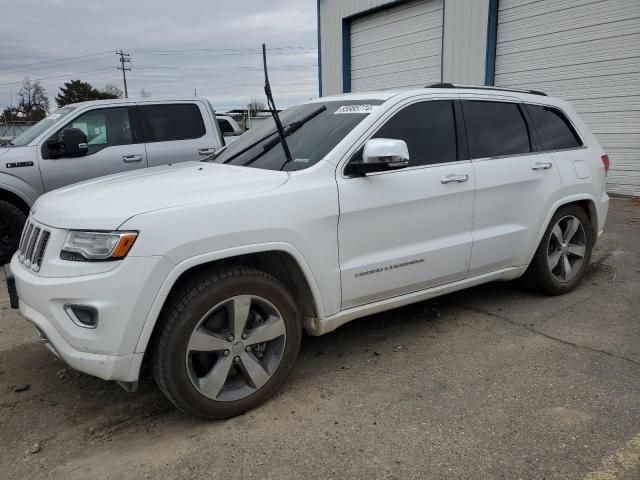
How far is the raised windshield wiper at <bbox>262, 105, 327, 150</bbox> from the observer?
3.61 m

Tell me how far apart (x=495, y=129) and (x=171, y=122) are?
4440mm

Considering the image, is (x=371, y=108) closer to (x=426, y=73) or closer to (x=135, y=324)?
(x=135, y=324)

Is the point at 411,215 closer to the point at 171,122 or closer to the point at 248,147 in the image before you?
the point at 248,147

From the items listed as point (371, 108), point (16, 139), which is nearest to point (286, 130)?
point (371, 108)

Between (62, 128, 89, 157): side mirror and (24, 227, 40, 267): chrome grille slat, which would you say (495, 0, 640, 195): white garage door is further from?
(24, 227, 40, 267): chrome grille slat

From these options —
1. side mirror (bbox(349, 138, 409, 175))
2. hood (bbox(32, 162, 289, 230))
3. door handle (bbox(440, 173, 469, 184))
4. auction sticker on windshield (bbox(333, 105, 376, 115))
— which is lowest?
door handle (bbox(440, 173, 469, 184))

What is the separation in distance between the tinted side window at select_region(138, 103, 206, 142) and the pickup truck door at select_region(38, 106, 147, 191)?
165 millimetres

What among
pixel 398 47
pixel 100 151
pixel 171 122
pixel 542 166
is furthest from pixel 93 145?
pixel 398 47

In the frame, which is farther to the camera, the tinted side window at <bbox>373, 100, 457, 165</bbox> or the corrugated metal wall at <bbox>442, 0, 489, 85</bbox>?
the corrugated metal wall at <bbox>442, 0, 489, 85</bbox>

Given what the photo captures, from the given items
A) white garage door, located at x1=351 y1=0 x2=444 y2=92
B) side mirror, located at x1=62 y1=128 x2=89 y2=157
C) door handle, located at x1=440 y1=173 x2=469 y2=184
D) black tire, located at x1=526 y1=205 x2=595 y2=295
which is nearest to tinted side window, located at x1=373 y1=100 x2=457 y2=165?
door handle, located at x1=440 y1=173 x2=469 y2=184

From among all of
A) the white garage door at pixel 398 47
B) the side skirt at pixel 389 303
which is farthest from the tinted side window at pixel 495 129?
Answer: the white garage door at pixel 398 47

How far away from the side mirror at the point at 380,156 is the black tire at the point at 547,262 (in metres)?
1.87

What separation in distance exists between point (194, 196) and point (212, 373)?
932mm

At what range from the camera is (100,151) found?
6.38 meters
